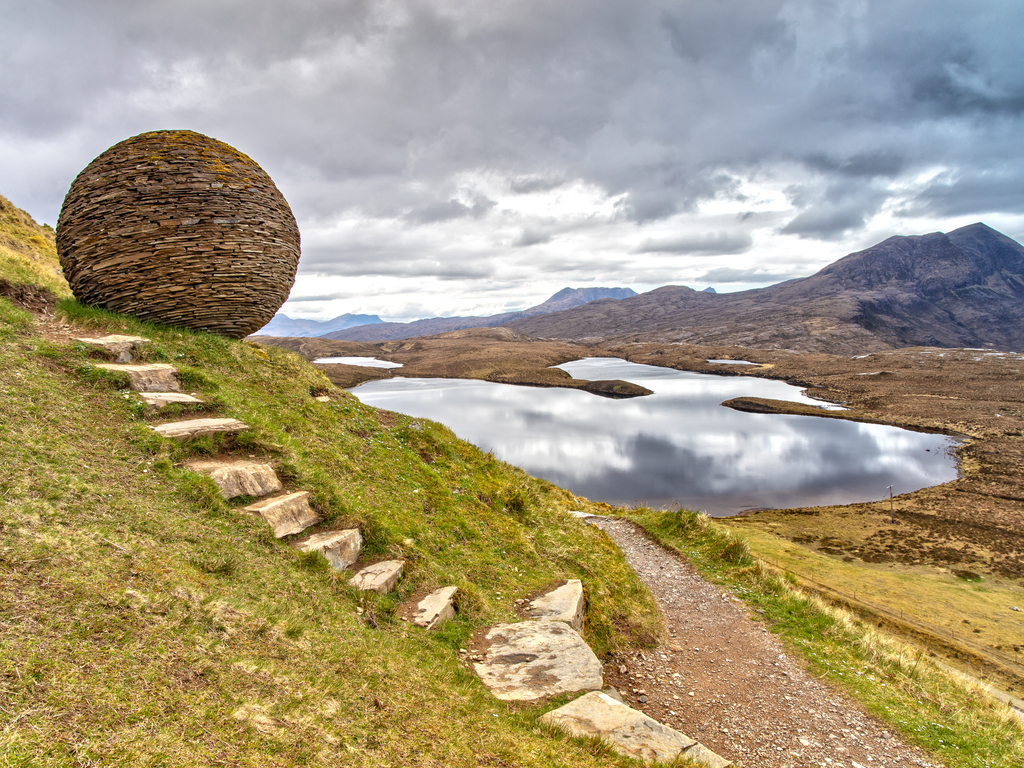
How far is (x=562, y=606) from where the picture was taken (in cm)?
Result: 885

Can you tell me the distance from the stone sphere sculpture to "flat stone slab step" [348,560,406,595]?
8743 mm

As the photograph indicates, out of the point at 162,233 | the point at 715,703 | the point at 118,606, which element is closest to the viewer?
the point at 118,606

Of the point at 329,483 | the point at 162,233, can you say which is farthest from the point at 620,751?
the point at 162,233

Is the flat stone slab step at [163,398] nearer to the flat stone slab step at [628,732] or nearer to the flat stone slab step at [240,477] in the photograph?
the flat stone slab step at [240,477]

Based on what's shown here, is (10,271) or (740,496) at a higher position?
(10,271)

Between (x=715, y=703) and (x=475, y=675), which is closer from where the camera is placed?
(x=475, y=675)

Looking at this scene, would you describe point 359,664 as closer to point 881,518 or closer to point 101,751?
point 101,751

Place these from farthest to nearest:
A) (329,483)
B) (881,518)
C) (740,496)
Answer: (740,496) → (881,518) → (329,483)

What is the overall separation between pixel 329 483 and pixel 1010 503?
53.6m

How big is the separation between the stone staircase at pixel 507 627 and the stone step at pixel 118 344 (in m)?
0.59

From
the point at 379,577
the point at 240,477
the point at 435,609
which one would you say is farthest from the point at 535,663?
the point at 240,477

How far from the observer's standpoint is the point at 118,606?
13.8 ft

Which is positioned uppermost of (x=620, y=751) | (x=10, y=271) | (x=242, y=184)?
(x=242, y=184)

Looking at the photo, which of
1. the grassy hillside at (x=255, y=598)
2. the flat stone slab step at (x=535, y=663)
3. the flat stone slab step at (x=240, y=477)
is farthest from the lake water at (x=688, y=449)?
the flat stone slab step at (x=240, y=477)
